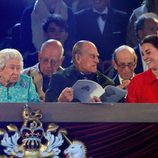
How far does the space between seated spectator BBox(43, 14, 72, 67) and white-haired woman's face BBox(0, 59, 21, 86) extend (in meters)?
1.71

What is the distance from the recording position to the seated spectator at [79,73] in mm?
6631

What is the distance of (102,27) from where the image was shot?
330 inches

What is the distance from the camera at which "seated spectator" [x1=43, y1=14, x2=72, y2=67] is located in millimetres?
7930

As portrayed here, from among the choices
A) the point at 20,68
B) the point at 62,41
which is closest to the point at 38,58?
the point at 62,41

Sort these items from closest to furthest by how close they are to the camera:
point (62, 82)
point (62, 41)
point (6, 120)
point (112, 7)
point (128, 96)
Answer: point (6, 120) → point (128, 96) → point (62, 82) → point (62, 41) → point (112, 7)

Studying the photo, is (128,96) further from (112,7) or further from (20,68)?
(112,7)

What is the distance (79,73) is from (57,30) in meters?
1.24

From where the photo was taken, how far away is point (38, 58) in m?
7.71

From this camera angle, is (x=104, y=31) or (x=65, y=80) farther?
(x=104, y=31)

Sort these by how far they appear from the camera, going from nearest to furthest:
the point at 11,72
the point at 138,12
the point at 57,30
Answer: the point at 11,72 < the point at 57,30 < the point at 138,12

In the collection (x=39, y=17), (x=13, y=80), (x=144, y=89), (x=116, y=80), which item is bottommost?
(x=144, y=89)

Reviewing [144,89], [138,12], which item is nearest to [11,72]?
[144,89]

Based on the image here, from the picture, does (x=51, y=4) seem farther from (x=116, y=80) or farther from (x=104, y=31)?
(x=116, y=80)

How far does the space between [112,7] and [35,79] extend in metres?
1.95
